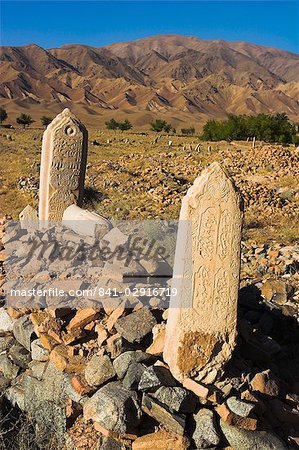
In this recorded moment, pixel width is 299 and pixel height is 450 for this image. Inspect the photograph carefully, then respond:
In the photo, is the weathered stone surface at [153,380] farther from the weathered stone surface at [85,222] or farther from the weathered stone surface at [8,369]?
the weathered stone surface at [85,222]

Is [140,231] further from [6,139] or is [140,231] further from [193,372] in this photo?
[6,139]

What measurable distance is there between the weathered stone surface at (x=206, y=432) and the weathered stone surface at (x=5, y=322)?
301 centimetres

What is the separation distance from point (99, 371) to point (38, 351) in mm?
1165

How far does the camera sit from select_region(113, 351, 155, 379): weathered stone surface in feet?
14.1

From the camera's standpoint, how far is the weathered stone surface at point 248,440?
382cm

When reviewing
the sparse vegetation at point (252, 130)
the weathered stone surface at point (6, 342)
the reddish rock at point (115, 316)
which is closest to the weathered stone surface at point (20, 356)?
the weathered stone surface at point (6, 342)

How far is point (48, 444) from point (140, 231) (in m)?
4.14

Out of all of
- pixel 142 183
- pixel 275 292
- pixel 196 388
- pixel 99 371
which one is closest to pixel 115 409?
pixel 99 371

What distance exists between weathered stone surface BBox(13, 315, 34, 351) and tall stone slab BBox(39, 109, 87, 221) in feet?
10.8

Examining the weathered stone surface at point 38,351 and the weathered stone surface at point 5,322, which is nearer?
the weathered stone surface at point 38,351

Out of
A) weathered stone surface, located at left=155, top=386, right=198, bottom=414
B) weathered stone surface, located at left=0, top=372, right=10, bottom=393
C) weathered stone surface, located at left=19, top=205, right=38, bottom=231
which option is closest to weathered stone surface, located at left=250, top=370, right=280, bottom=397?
weathered stone surface, located at left=155, top=386, right=198, bottom=414

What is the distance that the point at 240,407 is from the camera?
3924mm

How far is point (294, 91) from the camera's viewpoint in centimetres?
17025

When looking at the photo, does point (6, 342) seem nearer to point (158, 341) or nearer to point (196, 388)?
point (158, 341)
